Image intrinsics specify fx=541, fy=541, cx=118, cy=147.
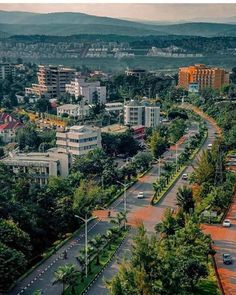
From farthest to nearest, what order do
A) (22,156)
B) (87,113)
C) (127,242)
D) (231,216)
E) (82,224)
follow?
(87,113) → (22,156) → (231,216) → (82,224) → (127,242)

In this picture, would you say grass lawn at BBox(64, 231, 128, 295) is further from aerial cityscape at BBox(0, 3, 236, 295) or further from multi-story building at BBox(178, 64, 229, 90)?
multi-story building at BBox(178, 64, 229, 90)

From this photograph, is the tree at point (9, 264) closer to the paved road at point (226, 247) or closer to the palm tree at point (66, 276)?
the palm tree at point (66, 276)

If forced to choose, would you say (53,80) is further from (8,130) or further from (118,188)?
(118,188)

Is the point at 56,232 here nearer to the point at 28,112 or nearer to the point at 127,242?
the point at 127,242

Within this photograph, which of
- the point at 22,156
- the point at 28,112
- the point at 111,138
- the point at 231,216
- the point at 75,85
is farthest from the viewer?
the point at 75,85

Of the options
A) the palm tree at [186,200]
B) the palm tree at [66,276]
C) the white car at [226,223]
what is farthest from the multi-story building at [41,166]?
the palm tree at [66,276]

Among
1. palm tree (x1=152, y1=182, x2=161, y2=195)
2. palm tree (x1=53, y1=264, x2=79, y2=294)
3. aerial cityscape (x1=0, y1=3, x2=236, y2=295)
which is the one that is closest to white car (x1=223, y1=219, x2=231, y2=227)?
aerial cityscape (x1=0, y1=3, x2=236, y2=295)

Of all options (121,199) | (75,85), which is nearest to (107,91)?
(75,85)
